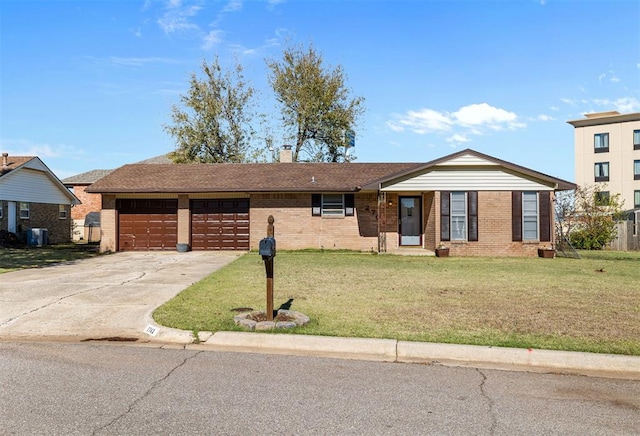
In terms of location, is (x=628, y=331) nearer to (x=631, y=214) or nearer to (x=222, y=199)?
(x=222, y=199)

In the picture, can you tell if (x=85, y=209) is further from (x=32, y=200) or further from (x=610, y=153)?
(x=610, y=153)

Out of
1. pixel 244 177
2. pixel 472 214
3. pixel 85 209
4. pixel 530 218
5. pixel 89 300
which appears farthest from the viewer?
pixel 85 209

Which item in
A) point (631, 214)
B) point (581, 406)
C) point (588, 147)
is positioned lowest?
point (581, 406)

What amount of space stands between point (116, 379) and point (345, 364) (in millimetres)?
2460

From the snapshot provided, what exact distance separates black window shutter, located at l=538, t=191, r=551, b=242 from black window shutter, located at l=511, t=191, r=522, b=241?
89 cm

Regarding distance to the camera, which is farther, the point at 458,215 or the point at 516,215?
the point at 458,215

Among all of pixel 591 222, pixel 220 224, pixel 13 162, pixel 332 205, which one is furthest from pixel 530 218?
pixel 13 162

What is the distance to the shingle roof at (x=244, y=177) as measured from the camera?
22109 mm

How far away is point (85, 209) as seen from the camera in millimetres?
40406

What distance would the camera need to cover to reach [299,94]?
40.7 meters

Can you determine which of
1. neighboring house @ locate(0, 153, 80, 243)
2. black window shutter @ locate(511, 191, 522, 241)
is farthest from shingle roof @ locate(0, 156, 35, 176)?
black window shutter @ locate(511, 191, 522, 241)

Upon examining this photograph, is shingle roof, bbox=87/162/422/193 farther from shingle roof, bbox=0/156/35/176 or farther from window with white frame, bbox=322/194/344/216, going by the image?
shingle roof, bbox=0/156/35/176

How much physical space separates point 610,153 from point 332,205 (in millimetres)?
47668

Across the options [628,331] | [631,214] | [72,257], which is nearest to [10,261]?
[72,257]
